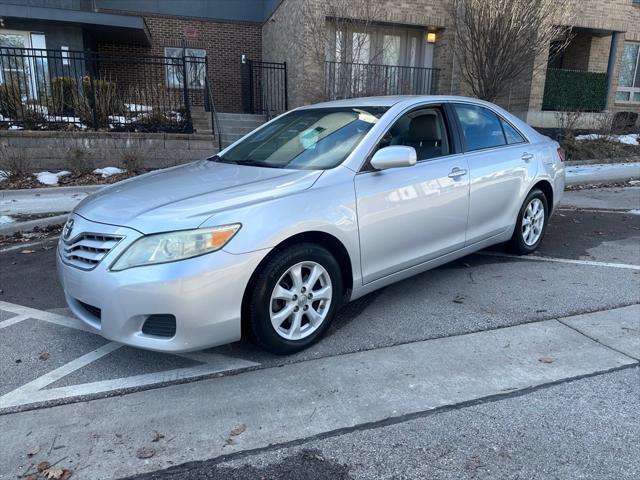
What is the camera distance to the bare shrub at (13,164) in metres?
8.43

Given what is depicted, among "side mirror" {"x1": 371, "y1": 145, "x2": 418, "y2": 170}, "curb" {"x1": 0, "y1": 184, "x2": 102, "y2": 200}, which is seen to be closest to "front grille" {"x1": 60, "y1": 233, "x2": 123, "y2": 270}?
"side mirror" {"x1": 371, "y1": 145, "x2": 418, "y2": 170}

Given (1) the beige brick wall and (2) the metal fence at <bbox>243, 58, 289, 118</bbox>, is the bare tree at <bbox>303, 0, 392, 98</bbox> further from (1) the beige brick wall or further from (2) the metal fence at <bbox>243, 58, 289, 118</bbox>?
(2) the metal fence at <bbox>243, 58, 289, 118</bbox>

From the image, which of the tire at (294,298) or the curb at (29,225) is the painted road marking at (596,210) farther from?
the curb at (29,225)

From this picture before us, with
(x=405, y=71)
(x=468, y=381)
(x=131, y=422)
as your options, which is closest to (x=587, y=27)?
(x=405, y=71)

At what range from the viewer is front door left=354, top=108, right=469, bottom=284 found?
364cm

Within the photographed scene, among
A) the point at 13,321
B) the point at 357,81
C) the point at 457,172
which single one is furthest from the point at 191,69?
the point at 457,172

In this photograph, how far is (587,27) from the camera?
49.3ft

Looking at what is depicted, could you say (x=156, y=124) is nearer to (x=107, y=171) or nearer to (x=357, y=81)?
(x=107, y=171)

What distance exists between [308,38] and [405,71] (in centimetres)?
327

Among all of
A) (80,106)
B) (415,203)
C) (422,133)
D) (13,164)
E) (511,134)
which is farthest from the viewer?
(80,106)

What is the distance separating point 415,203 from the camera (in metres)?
3.92

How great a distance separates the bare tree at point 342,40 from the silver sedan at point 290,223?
7.08m

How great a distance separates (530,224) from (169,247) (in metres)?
3.98

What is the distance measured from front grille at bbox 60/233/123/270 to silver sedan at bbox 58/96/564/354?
11mm
